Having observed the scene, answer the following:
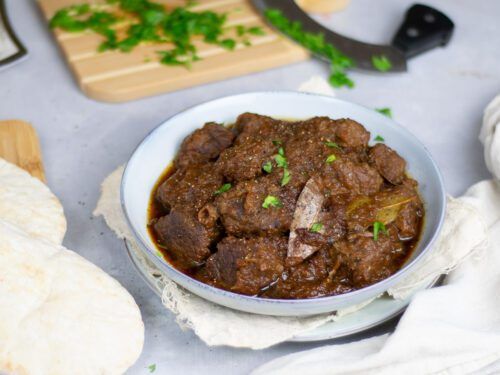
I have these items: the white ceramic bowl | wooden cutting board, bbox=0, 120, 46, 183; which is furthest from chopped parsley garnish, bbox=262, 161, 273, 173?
wooden cutting board, bbox=0, 120, 46, 183

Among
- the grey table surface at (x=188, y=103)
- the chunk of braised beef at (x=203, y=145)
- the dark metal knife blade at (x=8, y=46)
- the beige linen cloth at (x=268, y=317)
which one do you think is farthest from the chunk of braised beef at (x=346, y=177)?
the dark metal knife blade at (x=8, y=46)

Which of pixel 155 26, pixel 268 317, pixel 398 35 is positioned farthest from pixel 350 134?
pixel 155 26

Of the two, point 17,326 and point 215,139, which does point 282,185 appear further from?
point 17,326

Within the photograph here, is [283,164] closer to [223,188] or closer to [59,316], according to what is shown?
[223,188]

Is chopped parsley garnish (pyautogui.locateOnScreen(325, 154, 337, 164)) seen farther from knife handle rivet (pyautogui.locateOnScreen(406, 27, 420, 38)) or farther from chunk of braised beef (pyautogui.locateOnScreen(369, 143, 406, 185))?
knife handle rivet (pyautogui.locateOnScreen(406, 27, 420, 38))

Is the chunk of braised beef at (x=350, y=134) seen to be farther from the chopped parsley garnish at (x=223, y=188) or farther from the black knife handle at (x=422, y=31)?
the black knife handle at (x=422, y=31)
